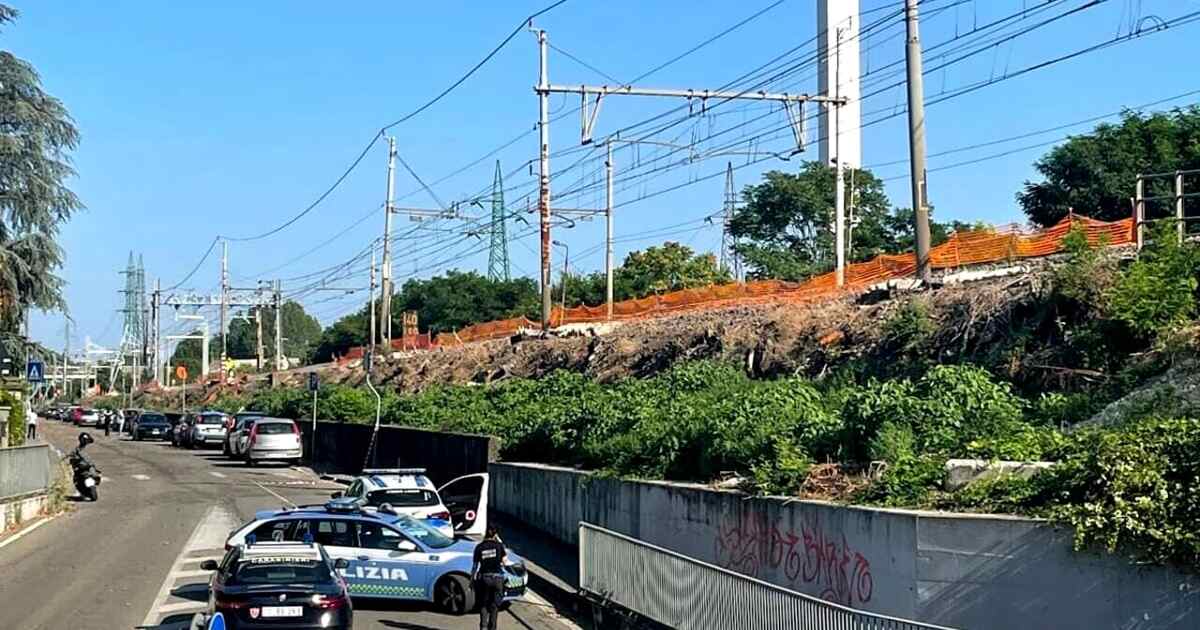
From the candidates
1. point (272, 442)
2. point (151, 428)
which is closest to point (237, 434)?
point (272, 442)

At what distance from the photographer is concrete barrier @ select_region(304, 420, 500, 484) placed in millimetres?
33000

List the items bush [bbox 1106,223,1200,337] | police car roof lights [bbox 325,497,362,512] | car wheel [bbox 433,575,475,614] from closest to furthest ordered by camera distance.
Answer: bush [bbox 1106,223,1200,337], car wheel [bbox 433,575,475,614], police car roof lights [bbox 325,497,362,512]

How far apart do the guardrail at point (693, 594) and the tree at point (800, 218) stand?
66.7 meters

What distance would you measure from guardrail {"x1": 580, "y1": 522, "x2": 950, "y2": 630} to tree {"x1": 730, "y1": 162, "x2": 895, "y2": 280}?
6668 cm

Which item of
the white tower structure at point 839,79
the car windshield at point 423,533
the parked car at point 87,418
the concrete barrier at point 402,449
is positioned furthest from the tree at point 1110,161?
the parked car at point 87,418

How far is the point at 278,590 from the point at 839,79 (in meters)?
27.0

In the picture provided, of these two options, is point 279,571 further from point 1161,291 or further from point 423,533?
point 1161,291

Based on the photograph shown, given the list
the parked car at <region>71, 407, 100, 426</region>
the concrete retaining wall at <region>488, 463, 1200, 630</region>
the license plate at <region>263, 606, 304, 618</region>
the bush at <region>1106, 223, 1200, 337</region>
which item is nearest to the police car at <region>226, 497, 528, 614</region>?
the concrete retaining wall at <region>488, 463, 1200, 630</region>

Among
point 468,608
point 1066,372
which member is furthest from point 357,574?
point 1066,372

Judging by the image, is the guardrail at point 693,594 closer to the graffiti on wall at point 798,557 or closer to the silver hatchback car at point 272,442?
the graffiti on wall at point 798,557

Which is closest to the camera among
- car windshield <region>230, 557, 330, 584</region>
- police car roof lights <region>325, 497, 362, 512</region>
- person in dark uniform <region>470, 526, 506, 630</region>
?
car windshield <region>230, 557, 330, 584</region>

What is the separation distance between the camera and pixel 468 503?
24641 millimetres

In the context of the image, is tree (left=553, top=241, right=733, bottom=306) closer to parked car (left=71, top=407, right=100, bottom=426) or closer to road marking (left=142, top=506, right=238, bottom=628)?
parked car (left=71, top=407, right=100, bottom=426)

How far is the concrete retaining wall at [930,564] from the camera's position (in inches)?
456
